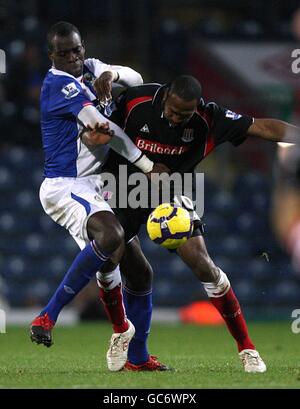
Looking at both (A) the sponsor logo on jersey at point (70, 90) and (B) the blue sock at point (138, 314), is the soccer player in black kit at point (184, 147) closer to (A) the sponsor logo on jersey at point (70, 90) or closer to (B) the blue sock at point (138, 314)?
(B) the blue sock at point (138, 314)

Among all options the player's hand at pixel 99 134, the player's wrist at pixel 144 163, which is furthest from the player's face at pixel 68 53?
the player's wrist at pixel 144 163

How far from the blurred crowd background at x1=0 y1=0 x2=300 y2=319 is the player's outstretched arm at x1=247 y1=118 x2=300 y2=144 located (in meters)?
7.35

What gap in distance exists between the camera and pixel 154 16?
17.5 metres

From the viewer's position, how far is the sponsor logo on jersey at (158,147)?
7.14 m

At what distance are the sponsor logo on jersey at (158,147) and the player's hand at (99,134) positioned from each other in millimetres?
391

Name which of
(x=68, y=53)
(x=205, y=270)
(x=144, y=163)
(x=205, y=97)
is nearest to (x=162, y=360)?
(x=205, y=270)

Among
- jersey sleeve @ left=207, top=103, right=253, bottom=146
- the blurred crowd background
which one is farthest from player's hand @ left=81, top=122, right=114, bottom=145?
the blurred crowd background

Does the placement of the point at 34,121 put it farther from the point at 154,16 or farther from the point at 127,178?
the point at 127,178

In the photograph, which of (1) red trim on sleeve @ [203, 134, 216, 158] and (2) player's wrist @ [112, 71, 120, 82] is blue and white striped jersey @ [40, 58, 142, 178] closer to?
(2) player's wrist @ [112, 71, 120, 82]

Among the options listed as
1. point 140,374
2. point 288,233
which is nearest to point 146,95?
point 140,374

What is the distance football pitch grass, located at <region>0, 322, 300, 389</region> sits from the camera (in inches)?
245

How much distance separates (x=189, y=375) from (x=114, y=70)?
6.55ft

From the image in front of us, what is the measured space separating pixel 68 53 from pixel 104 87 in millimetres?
337
